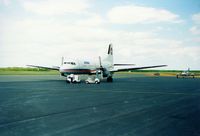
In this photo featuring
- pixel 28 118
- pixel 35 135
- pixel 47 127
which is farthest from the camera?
pixel 28 118

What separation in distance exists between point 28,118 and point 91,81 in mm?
32165

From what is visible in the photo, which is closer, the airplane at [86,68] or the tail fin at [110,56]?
the airplane at [86,68]

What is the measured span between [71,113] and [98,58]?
3933 cm

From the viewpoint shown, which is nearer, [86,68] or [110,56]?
[86,68]

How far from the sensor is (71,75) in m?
42.8

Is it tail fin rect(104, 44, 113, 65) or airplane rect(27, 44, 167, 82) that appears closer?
airplane rect(27, 44, 167, 82)

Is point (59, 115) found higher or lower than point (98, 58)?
lower

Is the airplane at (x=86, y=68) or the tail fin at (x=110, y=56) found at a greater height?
the tail fin at (x=110, y=56)

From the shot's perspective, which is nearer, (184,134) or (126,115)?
(184,134)

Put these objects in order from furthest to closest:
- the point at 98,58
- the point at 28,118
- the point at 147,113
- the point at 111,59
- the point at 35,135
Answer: the point at 111,59
the point at 98,58
the point at 147,113
the point at 28,118
the point at 35,135

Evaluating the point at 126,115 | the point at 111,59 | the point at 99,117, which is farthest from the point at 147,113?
the point at 111,59

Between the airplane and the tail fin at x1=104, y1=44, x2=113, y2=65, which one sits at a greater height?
the tail fin at x1=104, y1=44, x2=113, y2=65

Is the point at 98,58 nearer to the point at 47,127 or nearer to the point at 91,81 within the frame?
the point at 91,81

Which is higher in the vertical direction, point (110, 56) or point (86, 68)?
point (110, 56)
